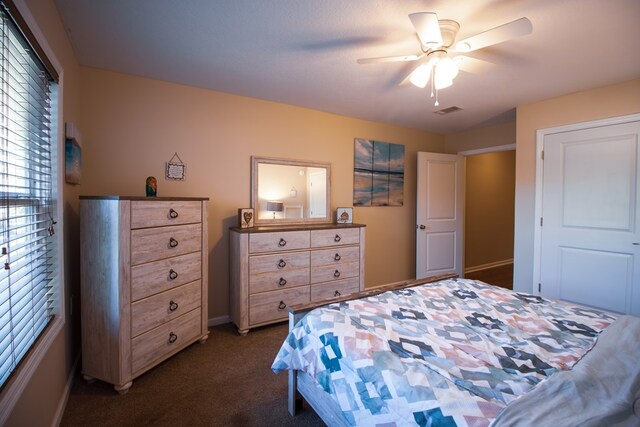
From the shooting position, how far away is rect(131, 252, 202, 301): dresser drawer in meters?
1.91

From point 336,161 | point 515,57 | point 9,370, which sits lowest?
point 9,370

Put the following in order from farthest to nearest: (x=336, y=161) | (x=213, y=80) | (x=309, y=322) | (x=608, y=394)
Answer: (x=336, y=161) → (x=213, y=80) → (x=309, y=322) → (x=608, y=394)

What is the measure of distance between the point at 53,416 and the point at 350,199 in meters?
3.11

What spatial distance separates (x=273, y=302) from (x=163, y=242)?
118 centimetres

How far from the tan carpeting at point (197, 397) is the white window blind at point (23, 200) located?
2.10ft

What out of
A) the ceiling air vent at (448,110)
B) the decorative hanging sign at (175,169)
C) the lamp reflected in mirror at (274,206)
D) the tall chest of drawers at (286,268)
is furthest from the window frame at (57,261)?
the ceiling air vent at (448,110)

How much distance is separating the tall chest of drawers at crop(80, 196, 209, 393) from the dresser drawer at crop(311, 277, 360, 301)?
1360 millimetres

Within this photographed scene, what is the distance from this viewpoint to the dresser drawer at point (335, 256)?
3006 mm

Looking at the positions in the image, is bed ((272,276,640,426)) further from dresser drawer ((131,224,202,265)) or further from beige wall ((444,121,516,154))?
beige wall ((444,121,516,154))

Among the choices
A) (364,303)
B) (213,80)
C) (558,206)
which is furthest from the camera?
(558,206)

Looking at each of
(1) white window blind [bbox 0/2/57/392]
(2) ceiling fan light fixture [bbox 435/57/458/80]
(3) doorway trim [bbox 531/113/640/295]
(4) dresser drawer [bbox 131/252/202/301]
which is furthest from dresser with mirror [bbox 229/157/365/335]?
(3) doorway trim [bbox 531/113/640/295]

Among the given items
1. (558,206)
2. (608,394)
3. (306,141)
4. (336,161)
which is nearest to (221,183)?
(306,141)

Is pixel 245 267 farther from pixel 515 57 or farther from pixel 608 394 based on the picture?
pixel 515 57

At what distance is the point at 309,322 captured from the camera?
1.48 metres
